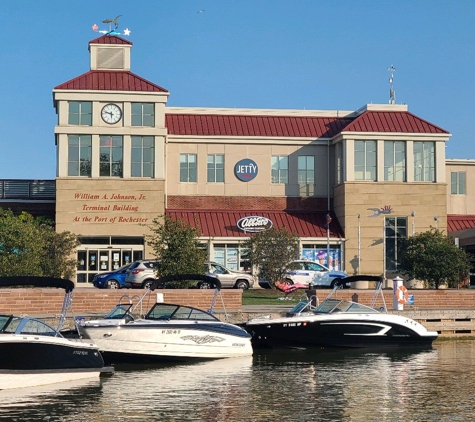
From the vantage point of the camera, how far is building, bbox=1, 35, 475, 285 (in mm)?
54156

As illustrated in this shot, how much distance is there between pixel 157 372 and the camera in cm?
2384

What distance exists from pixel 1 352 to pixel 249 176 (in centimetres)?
3860

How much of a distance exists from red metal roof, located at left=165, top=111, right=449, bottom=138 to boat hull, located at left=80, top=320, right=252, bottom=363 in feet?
104

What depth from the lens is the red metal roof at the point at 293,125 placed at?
56969 millimetres

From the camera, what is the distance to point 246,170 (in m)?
57.8

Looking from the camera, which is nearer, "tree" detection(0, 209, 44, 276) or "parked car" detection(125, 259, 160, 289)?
"tree" detection(0, 209, 44, 276)

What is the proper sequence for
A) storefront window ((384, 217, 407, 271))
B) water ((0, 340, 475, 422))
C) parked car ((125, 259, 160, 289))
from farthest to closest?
storefront window ((384, 217, 407, 271)), parked car ((125, 259, 160, 289)), water ((0, 340, 475, 422))

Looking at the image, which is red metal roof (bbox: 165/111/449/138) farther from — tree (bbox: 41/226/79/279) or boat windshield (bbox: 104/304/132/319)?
boat windshield (bbox: 104/304/132/319)

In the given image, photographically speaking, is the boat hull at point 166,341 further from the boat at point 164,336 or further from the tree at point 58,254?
the tree at point 58,254

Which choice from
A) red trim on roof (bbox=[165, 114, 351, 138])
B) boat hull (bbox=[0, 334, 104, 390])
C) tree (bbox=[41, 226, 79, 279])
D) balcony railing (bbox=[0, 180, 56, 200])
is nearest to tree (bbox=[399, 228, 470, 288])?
red trim on roof (bbox=[165, 114, 351, 138])

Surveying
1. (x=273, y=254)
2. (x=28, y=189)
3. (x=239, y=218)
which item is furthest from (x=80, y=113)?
(x=273, y=254)

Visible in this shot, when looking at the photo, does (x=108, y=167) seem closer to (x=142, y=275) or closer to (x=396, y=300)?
(x=142, y=275)

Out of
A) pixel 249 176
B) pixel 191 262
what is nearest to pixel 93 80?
pixel 249 176

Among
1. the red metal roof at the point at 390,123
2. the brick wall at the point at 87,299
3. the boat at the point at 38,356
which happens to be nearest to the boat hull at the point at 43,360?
the boat at the point at 38,356
